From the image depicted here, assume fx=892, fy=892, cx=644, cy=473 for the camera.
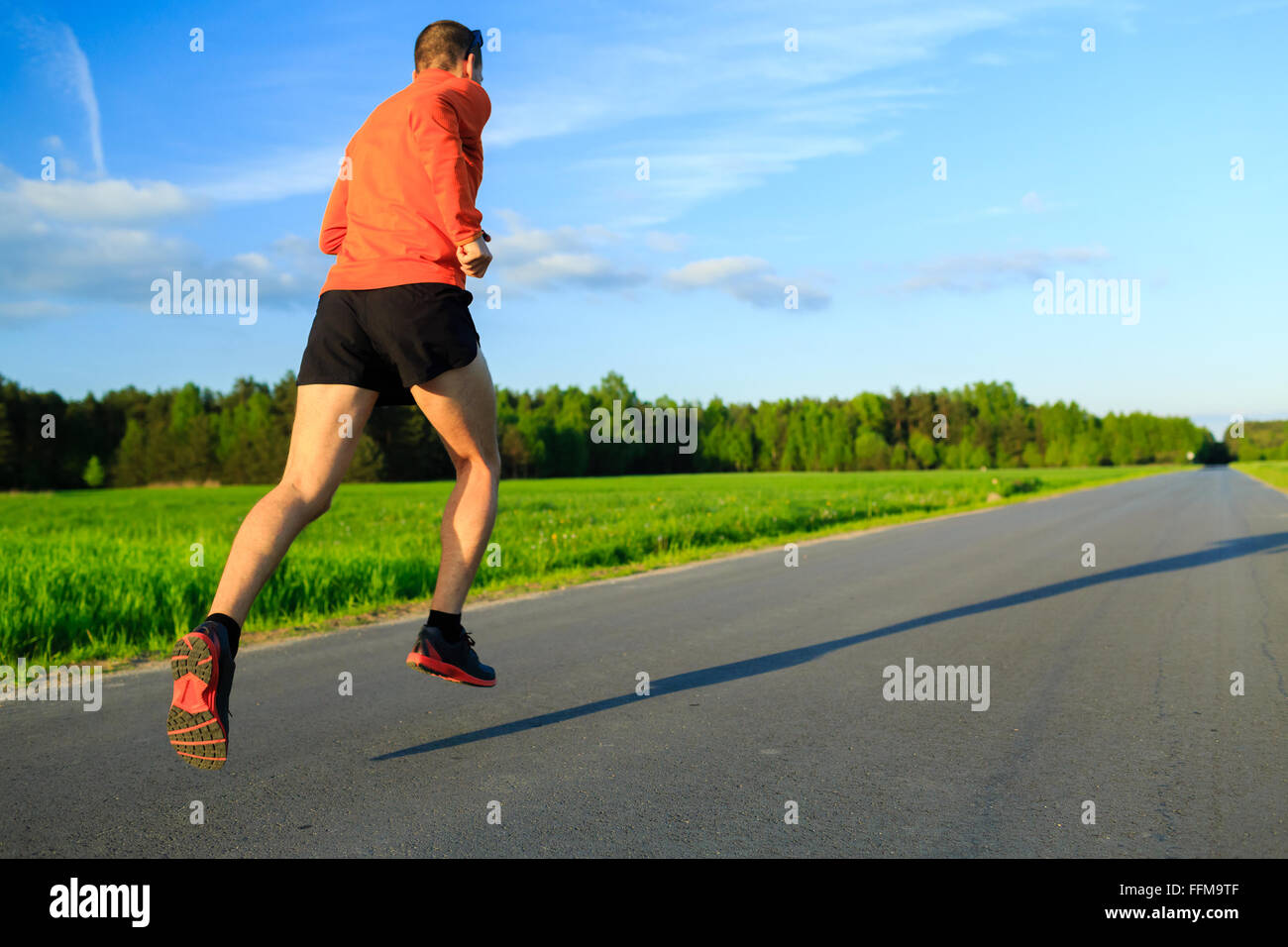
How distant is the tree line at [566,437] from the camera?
282ft

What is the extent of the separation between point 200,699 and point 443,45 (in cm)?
244

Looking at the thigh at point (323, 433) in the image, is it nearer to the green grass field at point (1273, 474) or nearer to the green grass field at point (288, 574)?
the green grass field at point (288, 574)

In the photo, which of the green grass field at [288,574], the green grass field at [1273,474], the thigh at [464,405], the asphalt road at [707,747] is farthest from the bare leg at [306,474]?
the green grass field at [1273,474]

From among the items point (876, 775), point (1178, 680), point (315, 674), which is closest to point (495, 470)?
point (876, 775)

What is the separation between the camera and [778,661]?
4977 mm

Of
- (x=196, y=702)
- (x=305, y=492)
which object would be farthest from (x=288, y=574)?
(x=196, y=702)

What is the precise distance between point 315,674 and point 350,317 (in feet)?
8.11

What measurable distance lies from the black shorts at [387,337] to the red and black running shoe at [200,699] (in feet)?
2.95

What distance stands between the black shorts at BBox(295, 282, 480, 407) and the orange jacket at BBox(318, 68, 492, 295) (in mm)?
60

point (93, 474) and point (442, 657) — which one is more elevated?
point (93, 474)

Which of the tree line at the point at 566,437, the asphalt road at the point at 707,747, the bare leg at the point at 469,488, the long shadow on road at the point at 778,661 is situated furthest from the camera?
the tree line at the point at 566,437

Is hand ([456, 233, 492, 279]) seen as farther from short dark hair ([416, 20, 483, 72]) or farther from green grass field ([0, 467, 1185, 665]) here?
green grass field ([0, 467, 1185, 665])

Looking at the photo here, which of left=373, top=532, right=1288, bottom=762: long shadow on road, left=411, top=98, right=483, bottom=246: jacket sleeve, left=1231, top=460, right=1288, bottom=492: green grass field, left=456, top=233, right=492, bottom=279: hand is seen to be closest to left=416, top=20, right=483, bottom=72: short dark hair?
left=411, top=98, right=483, bottom=246: jacket sleeve

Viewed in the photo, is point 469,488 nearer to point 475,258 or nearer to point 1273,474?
point 475,258
